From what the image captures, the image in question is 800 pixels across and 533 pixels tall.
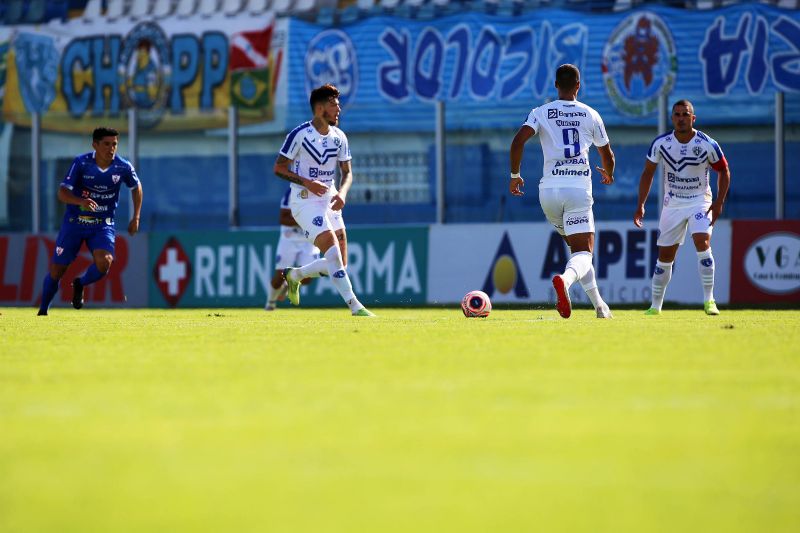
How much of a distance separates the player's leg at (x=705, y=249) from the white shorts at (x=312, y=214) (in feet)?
11.3

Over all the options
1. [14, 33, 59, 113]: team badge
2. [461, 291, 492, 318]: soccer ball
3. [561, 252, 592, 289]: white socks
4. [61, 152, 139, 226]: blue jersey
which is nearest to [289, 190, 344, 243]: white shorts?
[461, 291, 492, 318]: soccer ball

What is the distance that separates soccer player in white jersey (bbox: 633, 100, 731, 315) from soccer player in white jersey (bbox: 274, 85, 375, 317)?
2893 mm

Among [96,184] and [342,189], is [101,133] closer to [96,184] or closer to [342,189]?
[96,184]

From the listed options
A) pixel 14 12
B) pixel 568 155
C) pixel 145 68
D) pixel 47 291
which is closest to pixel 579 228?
pixel 568 155

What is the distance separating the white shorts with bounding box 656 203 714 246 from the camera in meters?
13.5

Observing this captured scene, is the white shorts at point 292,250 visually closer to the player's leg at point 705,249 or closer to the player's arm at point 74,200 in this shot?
the player's arm at point 74,200

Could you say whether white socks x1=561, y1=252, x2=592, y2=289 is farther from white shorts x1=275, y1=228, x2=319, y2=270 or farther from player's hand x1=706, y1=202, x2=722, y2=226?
white shorts x1=275, y1=228, x2=319, y2=270

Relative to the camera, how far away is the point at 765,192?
58.5 ft

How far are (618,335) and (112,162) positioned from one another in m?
7.33

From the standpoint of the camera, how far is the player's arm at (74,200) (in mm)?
14484

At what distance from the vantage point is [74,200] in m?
14.6

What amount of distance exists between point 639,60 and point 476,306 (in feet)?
33.4

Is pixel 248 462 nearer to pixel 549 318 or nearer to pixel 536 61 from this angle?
pixel 549 318

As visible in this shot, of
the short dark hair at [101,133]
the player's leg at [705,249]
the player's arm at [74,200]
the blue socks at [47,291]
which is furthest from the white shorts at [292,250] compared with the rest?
the player's leg at [705,249]
